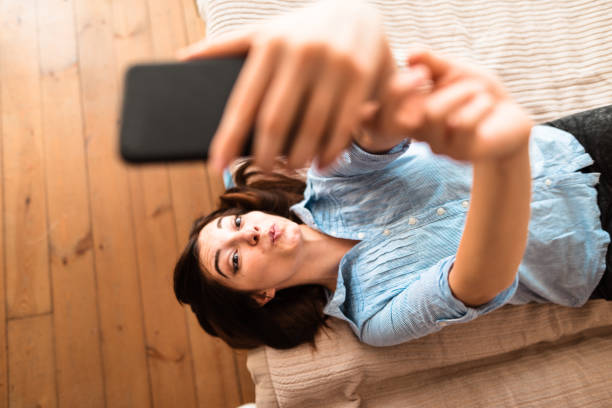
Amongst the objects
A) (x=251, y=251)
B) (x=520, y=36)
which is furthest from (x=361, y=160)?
(x=520, y=36)

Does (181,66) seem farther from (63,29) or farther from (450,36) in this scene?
(63,29)

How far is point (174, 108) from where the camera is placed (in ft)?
1.48

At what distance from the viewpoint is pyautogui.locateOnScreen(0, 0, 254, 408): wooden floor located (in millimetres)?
1419

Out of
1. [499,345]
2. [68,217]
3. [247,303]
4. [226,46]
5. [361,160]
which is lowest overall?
[68,217]

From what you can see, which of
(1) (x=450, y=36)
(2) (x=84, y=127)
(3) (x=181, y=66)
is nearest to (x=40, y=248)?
(2) (x=84, y=127)

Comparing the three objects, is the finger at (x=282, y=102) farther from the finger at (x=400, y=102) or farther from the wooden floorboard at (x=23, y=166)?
the wooden floorboard at (x=23, y=166)

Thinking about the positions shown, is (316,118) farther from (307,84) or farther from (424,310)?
(424,310)

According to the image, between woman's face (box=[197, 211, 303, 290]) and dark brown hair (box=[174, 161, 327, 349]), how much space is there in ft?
0.18

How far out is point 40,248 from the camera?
1.54 metres

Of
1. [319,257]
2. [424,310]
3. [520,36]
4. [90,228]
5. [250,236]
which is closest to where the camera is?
[424,310]

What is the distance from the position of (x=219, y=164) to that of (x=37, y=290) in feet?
4.77

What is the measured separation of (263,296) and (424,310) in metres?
0.42

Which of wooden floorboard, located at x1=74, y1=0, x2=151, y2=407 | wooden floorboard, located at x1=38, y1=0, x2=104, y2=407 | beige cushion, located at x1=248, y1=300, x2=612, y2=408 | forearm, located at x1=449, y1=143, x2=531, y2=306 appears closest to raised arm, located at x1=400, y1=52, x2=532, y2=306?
forearm, located at x1=449, y1=143, x2=531, y2=306

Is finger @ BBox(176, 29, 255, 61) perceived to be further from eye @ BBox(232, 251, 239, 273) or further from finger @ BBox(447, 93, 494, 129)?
eye @ BBox(232, 251, 239, 273)
